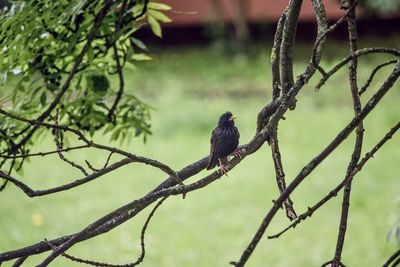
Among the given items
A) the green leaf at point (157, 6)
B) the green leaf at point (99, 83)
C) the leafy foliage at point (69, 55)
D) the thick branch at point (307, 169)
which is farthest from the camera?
the green leaf at point (99, 83)

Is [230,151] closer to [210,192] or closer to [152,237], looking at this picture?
[152,237]

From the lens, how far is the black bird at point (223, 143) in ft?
7.12

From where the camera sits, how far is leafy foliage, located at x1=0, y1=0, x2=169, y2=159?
2.56 metres

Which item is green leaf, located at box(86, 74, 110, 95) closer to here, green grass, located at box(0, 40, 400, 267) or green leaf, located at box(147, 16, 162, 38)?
green leaf, located at box(147, 16, 162, 38)

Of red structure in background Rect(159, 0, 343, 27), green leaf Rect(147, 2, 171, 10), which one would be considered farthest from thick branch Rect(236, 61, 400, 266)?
red structure in background Rect(159, 0, 343, 27)

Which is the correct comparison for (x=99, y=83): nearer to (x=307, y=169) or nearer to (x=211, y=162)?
(x=211, y=162)

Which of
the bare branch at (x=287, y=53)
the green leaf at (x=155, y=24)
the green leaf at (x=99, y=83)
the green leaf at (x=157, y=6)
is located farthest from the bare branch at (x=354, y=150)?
the green leaf at (x=99, y=83)

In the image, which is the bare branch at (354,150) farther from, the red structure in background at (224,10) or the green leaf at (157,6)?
the red structure in background at (224,10)

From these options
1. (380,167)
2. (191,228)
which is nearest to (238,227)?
(191,228)

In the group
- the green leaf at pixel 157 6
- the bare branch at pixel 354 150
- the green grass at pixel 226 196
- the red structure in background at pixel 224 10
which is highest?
the red structure in background at pixel 224 10

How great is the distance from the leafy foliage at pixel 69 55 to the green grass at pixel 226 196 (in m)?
3.79

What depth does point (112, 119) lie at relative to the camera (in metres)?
3.03

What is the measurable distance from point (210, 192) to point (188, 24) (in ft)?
35.3

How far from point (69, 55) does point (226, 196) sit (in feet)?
21.2
